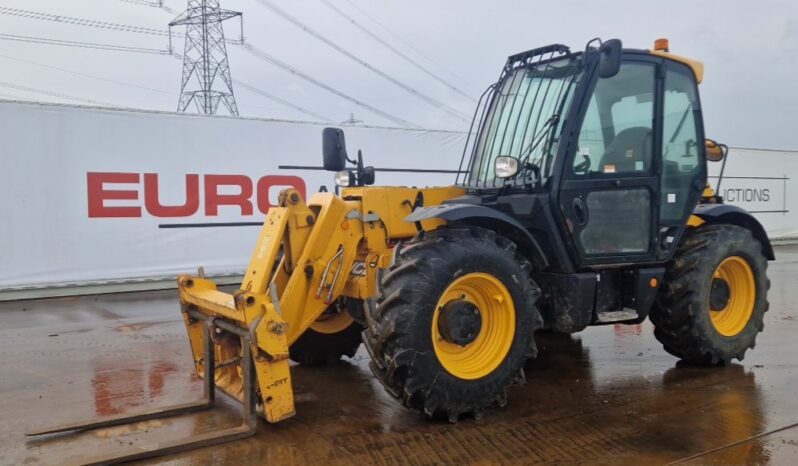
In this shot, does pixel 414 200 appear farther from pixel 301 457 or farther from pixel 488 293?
pixel 301 457

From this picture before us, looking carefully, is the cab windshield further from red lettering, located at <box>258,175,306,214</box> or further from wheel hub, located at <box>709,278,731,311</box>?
red lettering, located at <box>258,175,306,214</box>

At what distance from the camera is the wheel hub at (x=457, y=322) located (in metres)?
4.23

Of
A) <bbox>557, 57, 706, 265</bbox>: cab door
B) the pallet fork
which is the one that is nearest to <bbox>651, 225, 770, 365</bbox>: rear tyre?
<bbox>557, 57, 706, 265</bbox>: cab door

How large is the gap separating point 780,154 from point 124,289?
662 inches

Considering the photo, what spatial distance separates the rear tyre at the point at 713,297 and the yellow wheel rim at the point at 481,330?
1.77 m

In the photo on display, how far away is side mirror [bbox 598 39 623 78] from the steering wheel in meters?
0.64

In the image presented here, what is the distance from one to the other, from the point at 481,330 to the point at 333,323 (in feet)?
5.20

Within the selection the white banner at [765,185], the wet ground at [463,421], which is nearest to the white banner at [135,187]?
the wet ground at [463,421]

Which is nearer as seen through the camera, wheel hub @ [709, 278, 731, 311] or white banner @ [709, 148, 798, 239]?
wheel hub @ [709, 278, 731, 311]

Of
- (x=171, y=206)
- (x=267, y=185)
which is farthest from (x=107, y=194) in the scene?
(x=267, y=185)

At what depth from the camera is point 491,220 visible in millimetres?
4668

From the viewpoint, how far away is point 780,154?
17828 millimetres

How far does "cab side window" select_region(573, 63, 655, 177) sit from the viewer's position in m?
4.93

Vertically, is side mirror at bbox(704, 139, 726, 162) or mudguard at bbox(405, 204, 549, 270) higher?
side mirror at bbox(704, 139, 726, 162)
